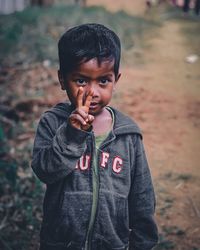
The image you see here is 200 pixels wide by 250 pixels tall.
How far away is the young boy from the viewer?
1.68 m

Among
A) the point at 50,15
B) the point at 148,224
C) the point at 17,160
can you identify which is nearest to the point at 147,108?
the point at 17,160

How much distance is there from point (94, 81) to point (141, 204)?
0.68 m

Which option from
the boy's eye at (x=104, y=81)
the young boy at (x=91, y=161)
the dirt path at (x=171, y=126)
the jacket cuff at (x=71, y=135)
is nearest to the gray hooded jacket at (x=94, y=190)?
the young boy at (x=91, y=161)

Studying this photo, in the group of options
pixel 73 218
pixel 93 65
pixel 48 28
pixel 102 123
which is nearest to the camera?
pixel 93 65

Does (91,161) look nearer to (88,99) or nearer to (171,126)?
(88,99)

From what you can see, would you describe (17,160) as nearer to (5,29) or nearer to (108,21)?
(5,29)

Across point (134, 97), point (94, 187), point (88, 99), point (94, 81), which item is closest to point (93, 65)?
point (94, 81)

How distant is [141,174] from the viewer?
1947mm

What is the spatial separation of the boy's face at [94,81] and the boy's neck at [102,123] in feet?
0.38

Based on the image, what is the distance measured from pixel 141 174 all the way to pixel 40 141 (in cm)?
54

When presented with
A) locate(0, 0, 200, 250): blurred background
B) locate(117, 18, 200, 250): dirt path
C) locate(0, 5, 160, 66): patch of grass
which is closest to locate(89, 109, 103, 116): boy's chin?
locate(0, 0, 200, 250): blurred background

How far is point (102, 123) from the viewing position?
6.34 feet

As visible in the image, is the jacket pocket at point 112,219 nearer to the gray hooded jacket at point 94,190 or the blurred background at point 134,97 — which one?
the gray hooded jacket at point 94,190

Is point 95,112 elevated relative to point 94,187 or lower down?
elevated
